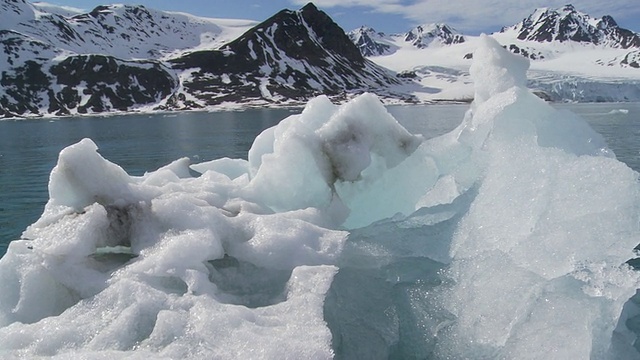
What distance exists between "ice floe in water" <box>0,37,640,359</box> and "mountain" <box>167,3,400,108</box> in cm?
11700

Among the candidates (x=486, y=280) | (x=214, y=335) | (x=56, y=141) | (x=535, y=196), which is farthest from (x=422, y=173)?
(x=56, y=141)

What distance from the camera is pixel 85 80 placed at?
129375 millimetres

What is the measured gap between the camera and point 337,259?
22.3 feet

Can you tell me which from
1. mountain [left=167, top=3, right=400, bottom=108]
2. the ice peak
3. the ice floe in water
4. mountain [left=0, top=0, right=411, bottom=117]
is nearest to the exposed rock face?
mountain [left=0, top=0, right=411, bottom=117]

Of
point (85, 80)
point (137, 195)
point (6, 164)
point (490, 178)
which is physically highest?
point (490, 178)

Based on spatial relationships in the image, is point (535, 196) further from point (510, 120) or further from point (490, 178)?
point (510, 120)

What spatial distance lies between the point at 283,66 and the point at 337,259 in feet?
527

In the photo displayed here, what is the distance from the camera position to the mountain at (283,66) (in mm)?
135750

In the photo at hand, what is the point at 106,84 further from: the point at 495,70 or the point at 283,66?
the point at 495,70

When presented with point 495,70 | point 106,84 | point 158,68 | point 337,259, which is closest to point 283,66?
point 158,68

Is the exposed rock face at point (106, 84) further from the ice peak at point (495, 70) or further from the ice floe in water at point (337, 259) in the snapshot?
the ice floe in water at point (337, 259)

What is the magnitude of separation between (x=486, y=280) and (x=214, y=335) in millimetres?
3452

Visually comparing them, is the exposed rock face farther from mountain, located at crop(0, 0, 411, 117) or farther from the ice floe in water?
the ice floe in water

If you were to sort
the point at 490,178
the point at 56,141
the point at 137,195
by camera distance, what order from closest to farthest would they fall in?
the point at 137,195, the point at 490,178, the point at 56,141
